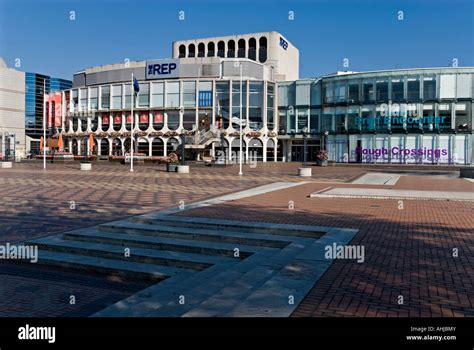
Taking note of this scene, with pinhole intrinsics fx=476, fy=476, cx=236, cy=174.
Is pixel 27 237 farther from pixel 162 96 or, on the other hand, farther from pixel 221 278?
pixel 162 96

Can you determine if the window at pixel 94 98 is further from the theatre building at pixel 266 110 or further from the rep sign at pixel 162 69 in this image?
the rep sign at pixel 162 69

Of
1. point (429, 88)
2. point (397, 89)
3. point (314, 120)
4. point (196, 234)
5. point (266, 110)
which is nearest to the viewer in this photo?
point (196, 234)

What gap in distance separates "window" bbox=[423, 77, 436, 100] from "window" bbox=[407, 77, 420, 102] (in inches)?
31.1

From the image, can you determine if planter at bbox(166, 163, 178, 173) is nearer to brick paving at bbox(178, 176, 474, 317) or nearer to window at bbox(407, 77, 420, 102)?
brick paving at bbox(178, 176, 474, 317)

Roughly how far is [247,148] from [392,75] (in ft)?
69.3

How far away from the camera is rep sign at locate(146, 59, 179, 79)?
70438 mm

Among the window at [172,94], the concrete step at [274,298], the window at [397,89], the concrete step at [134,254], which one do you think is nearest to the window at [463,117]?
the window at [397,89]

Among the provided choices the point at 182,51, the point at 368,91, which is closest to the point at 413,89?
the point at 368,91

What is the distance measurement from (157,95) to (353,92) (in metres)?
28.6

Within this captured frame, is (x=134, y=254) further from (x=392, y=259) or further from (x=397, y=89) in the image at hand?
(x=397, y=89)

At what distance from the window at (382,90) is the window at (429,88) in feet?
14.6

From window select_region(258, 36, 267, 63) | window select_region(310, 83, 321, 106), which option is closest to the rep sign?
window select_region(258, 36, 267, 63)

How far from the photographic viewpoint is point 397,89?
193ft

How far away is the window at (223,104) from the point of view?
68.1 metres
